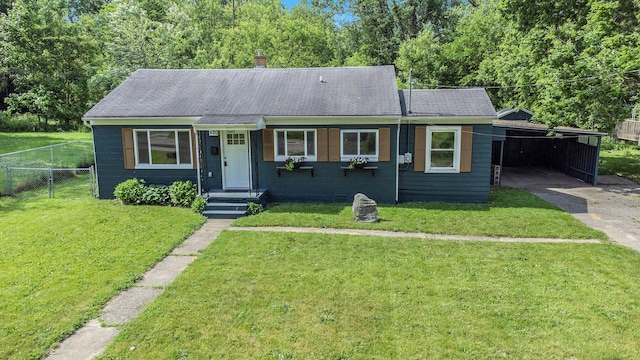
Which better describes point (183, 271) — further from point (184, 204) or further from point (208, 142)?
point (208, 142)

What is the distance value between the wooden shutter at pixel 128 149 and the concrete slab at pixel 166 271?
5.47 m

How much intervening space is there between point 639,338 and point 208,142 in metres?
11.0

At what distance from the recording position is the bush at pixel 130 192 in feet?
40.3

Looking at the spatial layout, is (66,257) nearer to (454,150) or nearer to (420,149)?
(420,149)

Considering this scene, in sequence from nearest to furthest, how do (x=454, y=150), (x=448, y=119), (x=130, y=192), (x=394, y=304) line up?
(x=394, y=304)
(x=448, y=119)
(x=130, y=192)
(x=454, y=150)

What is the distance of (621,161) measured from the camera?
21.8 meters

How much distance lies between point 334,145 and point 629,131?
24659 mm

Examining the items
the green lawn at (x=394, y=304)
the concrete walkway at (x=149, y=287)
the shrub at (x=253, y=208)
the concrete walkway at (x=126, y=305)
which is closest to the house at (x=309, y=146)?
the shrub at (x=253, y=208)

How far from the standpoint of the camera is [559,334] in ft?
18.4

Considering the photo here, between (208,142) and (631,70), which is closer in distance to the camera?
(208,142)

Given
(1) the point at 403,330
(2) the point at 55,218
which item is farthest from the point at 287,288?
(2) the point at 55,218

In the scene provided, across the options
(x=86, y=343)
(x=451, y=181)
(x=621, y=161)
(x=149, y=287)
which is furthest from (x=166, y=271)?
(x=621, y=161)

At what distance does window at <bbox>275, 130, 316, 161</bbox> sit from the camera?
12.5m

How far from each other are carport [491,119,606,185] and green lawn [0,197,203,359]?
11.5 m
